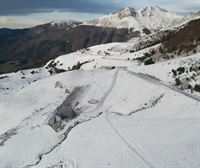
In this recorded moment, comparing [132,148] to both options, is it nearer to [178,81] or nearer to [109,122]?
[109,122]

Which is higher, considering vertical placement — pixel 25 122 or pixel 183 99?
pixel 183 99

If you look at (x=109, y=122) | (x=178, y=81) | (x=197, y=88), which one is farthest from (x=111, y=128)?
(x=178, y=81)

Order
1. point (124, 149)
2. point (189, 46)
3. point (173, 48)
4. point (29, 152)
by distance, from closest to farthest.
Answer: point (124, 149)
point (29, 152)
point (189, 46)
point (173, 48)

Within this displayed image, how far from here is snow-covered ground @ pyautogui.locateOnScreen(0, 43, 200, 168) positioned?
28047 millimetres

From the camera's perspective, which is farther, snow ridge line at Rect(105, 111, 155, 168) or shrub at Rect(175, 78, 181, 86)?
shrub at Rect(175, 78, 181, 86)

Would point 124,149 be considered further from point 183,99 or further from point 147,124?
point 183,99

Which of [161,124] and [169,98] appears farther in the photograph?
[169,98]

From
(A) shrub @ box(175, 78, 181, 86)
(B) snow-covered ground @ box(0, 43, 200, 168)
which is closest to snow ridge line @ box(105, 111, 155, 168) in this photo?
(B) snow-covered ground @ box(0, 43, 200, 168)

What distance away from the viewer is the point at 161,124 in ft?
112

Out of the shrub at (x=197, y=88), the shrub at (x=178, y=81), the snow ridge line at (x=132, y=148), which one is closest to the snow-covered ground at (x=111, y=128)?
→ the snow ridge line at (x=132, y=148)

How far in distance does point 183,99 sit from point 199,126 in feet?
23.2

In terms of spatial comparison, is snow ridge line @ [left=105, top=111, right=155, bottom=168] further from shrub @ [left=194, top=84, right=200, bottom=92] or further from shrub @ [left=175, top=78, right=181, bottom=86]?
shrub @ [left=175, top=78, right=181, bottom=86]

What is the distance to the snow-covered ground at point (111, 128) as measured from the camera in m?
28.0

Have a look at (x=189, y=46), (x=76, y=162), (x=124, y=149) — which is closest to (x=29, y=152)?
(x=76, y=162)
